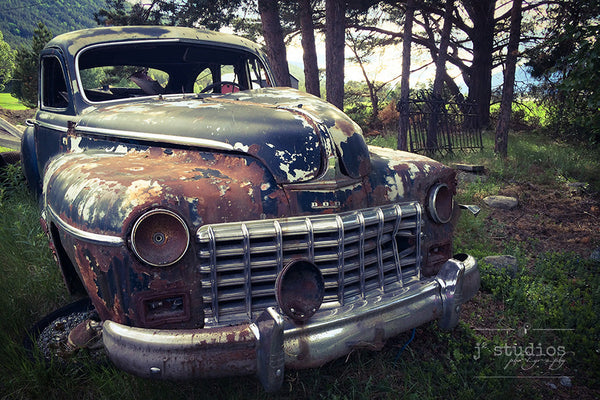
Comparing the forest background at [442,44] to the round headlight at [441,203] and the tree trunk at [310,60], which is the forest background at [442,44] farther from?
the round headlight at [441,203]

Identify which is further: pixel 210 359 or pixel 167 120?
pixel 167 120

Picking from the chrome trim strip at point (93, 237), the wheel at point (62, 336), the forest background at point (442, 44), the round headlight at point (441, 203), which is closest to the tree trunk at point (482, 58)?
the forest background at point (442, 44)

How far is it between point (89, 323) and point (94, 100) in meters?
1.79

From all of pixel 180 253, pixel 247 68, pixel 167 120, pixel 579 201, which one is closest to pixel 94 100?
pixel 167 120

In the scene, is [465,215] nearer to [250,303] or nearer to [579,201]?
[579,201]

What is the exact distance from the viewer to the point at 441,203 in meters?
2.50

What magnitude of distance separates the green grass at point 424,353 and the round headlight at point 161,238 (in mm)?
750

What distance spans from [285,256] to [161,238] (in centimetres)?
54

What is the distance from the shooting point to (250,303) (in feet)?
5.86

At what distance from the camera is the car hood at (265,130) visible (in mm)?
2023

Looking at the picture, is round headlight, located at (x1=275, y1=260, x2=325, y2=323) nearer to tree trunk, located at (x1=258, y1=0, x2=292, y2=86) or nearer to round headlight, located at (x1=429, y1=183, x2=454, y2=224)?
round headlight, located at (x1=429, y1=183, x2=454, y2=224)

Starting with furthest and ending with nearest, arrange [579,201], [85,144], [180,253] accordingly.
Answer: [579,201] < [85,144] < [180,253]

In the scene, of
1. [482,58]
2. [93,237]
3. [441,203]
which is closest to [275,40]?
[441,203]

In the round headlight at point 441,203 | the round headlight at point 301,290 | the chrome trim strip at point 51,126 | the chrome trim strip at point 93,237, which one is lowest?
the round headlight at point 301,290
